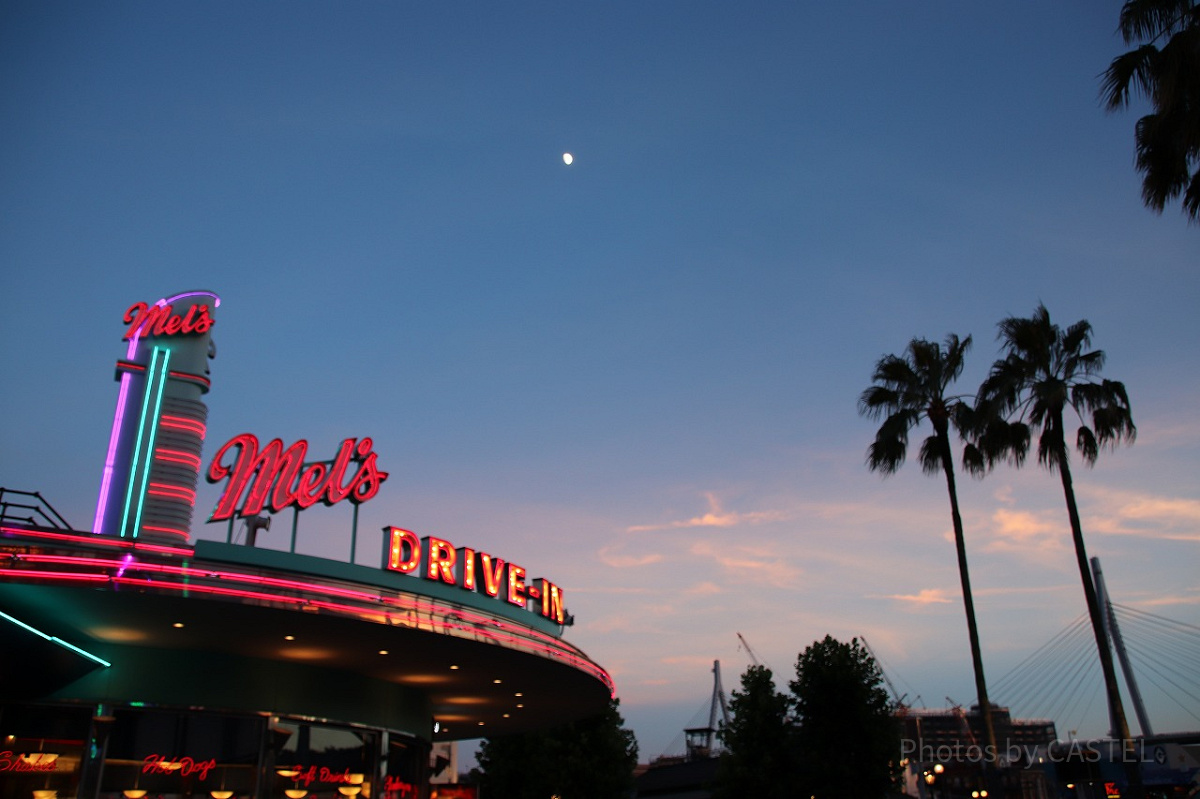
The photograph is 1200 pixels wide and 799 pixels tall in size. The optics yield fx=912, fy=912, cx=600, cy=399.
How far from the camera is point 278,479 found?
85.7 feet

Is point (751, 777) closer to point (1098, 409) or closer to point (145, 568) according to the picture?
point (1098, 409)

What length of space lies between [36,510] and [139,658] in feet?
16.5

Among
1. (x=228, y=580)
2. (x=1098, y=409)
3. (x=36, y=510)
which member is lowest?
(x=228, y=580)

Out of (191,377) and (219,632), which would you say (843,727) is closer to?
(219,632)

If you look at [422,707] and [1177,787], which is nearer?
[422,707]

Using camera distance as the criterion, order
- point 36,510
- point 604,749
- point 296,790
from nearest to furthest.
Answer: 1. point 36,510
2. point 296,790
3. point 604,749

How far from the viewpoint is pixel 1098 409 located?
2803cm

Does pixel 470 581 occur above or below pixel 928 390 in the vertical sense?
below

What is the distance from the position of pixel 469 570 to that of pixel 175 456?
372 inches

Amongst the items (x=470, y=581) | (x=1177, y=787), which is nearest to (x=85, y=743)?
(x=470, y=581)

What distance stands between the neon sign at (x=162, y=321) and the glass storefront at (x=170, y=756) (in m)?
12.5

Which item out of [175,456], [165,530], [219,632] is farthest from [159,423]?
[219,632]

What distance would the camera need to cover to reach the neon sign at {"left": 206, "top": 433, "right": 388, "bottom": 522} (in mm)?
25781

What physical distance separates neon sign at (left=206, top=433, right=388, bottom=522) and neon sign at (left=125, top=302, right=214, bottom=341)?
19.1 feet
